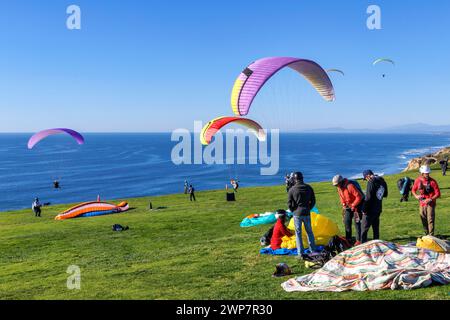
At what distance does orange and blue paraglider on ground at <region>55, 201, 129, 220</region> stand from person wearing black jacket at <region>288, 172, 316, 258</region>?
26095 mm

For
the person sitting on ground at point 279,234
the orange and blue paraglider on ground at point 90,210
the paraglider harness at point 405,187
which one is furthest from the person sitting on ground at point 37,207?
the person sitting on ground at point 279,234

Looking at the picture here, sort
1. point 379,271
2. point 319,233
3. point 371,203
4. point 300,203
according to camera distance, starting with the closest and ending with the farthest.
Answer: point 379,271 → point 300,203 → point 371,203 → point 319,233

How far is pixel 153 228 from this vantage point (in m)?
21.9

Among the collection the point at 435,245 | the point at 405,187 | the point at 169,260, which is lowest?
the point at 169,260

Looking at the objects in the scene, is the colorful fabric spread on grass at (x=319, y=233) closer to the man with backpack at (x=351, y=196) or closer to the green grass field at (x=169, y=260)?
the man with backpack at (x=351, y=196)

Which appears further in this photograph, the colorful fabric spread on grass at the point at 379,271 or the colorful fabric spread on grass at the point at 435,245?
the colorful fabric spread on grass at the point at 435,245

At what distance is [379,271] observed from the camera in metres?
8.54

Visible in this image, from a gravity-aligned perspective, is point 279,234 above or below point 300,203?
below

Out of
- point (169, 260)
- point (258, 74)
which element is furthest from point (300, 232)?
point (258, 74)

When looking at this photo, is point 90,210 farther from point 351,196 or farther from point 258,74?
point 351,196

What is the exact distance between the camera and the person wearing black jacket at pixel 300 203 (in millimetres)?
11492

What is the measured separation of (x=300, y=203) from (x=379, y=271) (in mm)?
3381

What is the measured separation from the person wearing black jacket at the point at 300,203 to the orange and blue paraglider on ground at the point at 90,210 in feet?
85.6
